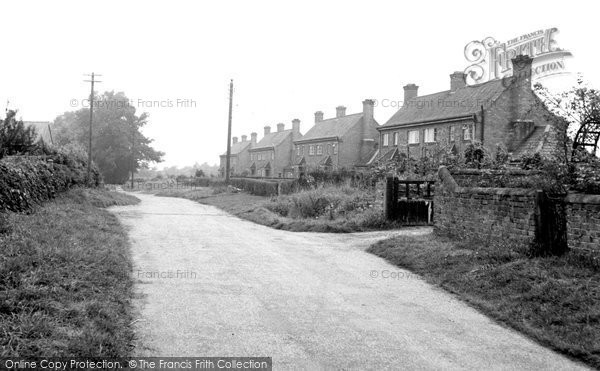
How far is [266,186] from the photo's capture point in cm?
3472

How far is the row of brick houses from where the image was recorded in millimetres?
35250

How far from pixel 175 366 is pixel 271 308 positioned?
2.30m

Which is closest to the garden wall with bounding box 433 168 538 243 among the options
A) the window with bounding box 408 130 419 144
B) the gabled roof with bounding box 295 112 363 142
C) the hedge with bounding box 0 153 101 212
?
the hedge with bounding box 0 153 101 212

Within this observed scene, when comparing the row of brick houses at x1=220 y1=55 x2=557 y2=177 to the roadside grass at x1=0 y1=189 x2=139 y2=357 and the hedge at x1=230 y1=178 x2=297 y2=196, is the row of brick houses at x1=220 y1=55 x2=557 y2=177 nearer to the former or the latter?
the hedge at x1=230 y1=178 x2=297 y2=196

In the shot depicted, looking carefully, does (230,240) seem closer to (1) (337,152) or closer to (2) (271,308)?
(2) (271,308)

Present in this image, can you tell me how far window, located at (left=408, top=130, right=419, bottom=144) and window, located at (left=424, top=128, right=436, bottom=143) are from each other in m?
1.20

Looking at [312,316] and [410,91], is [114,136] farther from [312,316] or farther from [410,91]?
[312,316]

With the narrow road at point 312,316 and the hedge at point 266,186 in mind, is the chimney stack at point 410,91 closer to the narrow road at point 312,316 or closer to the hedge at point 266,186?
the hedge at point 266,186

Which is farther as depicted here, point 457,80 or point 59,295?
point 457,80

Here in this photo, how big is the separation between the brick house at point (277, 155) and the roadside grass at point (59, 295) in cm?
5369

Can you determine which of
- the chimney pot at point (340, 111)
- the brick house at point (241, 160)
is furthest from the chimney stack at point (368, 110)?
the brick house at point (241, 160)

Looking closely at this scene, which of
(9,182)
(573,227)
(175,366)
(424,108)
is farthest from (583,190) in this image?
(424,108)

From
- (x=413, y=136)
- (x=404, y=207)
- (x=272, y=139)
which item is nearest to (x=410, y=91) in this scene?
(x=413, y=136)

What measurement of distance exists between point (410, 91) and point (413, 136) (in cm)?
656
